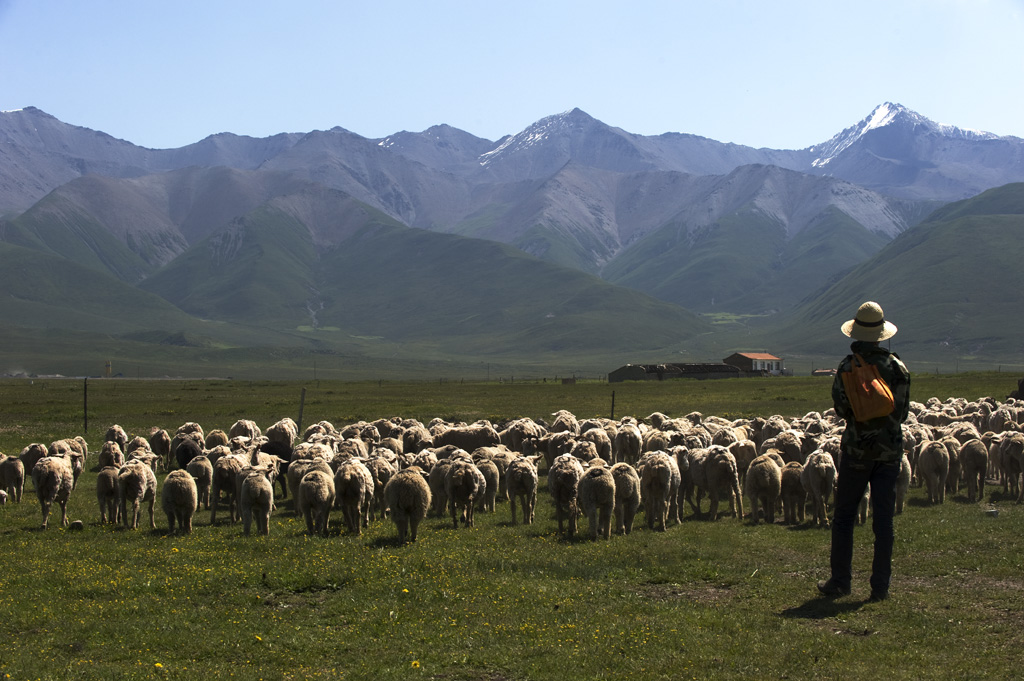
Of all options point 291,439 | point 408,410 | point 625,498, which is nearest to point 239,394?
point 408,410

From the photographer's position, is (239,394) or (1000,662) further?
(239,394)

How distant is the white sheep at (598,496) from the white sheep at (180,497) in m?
9.59

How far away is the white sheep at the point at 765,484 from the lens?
22.9 m

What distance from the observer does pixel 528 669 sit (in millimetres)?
12188

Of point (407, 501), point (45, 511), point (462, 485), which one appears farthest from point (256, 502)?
point (45, 511)

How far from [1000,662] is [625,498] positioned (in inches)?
437

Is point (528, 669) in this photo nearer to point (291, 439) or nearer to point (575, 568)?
point (575, 568)

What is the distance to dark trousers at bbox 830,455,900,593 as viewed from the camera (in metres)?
14.5

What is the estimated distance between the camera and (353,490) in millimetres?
22562

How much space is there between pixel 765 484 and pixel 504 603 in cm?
1011

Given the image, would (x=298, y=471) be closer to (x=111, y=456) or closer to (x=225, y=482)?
(x=225, y=482)

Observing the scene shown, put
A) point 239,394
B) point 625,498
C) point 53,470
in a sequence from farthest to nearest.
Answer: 1. point 239,394
2. point 53,470
3. point 625,498

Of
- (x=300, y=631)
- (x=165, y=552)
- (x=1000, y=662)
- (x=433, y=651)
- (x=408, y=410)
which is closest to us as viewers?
(x=1000, y=662)

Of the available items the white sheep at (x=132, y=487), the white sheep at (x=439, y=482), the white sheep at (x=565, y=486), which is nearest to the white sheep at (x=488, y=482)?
the white sheep at (x=439, y=482)
